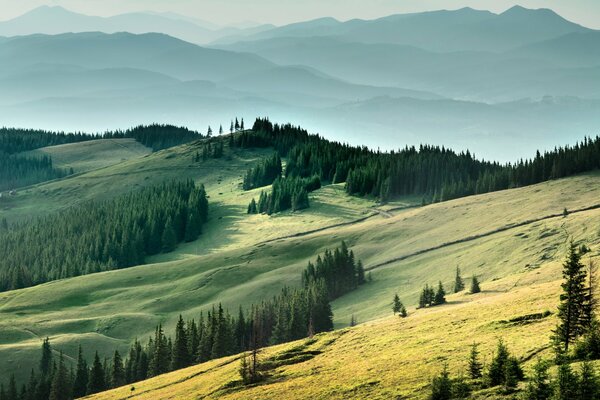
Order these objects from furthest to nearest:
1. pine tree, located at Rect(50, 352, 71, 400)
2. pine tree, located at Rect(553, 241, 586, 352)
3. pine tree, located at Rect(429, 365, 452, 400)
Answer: pine tree, located at Rect(50, 352, 71, 400), pine tree, located at Rect(553, 241, 586, 352), pine tree, located at Rect(429, 365, 452, 400)

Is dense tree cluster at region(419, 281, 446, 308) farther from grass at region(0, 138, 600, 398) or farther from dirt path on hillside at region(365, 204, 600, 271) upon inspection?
dirt path on hillside at region(365, 204, 600, 271)

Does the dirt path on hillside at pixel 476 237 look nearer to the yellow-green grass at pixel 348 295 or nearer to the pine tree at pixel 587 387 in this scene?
the yellow-green grass at pixel 348 295

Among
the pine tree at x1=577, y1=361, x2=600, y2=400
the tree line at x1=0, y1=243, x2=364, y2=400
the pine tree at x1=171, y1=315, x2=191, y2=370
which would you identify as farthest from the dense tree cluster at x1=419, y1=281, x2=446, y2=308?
the pine tree at x1=577, y1=361, x2=600, y2=400

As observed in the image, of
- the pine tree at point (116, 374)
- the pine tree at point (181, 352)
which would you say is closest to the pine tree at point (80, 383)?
the pine tree at point (116, 374)

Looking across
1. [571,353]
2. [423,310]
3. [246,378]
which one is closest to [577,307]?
[571,353]

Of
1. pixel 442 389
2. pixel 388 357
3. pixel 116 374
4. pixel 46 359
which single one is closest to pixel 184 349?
pixel 116 374
